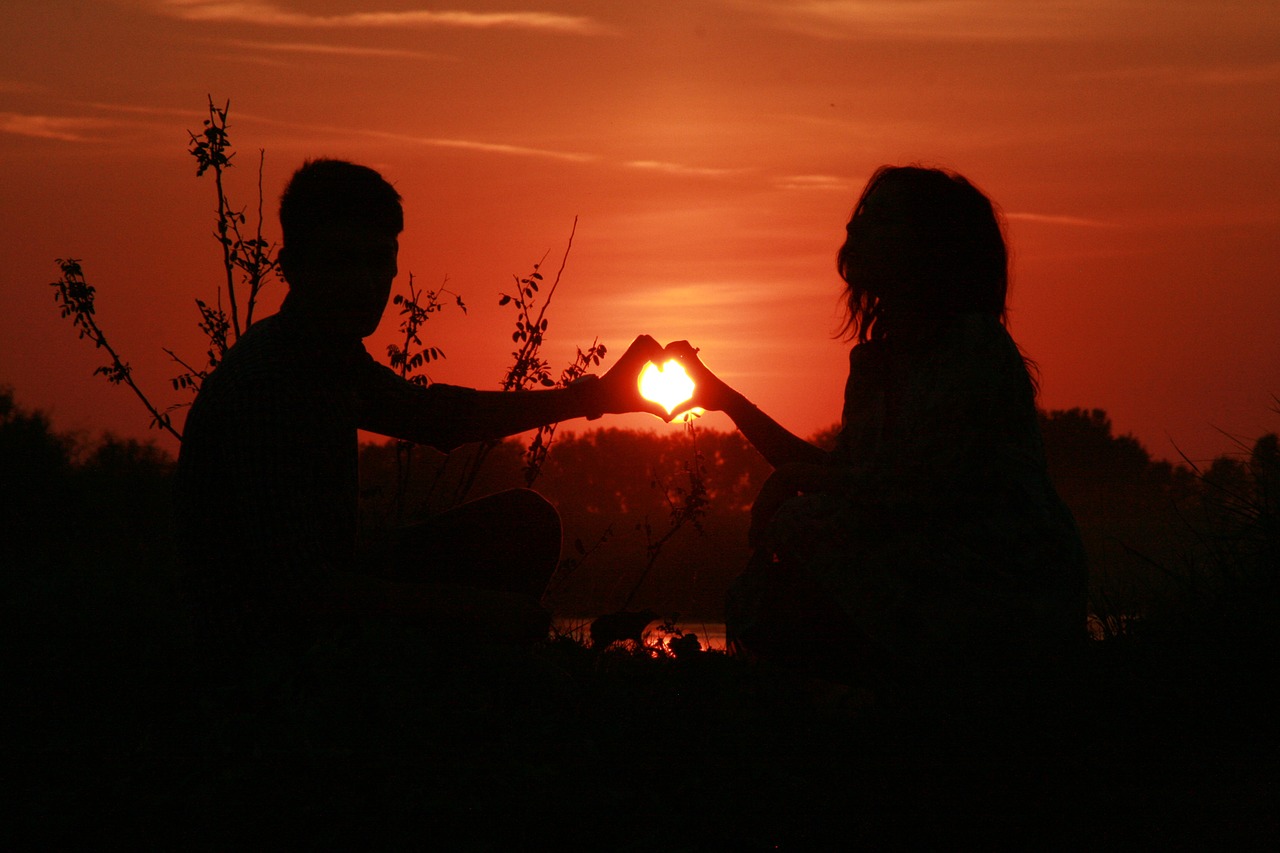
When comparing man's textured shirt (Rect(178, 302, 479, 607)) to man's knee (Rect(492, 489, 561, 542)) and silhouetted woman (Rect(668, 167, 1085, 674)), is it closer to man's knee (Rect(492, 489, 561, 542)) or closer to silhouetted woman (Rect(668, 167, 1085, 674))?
man's knee (Rect(492, 489, 561, 542))

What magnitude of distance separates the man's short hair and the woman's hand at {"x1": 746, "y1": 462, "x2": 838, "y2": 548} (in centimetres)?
193

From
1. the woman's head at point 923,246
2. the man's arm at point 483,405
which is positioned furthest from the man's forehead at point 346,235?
the woman's head at point 923,246

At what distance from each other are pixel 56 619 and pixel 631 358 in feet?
10.8

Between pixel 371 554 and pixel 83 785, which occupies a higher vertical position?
pixel 371 554

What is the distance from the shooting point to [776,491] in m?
4.83

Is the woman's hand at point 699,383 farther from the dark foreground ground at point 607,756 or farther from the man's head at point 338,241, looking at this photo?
the man's head at point 338,241

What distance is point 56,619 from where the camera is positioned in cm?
574

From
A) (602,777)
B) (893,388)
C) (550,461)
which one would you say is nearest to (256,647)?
(602,777)

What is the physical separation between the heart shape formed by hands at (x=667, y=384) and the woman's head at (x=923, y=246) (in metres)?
1.05

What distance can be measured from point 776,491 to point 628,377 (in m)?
1.18

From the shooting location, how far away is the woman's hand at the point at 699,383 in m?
5.54

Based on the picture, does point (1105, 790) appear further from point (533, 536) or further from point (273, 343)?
point (273, 343)

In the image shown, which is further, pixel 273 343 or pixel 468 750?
pixel 273 343

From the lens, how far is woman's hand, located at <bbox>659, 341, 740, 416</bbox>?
554cm
